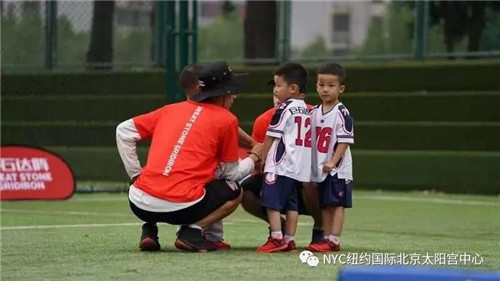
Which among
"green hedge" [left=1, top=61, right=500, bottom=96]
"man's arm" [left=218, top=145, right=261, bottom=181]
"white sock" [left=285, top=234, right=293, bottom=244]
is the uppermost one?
"man's arm" [left=218, top=145, right=261, bottom=181]

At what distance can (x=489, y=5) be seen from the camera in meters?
Result: 19.5

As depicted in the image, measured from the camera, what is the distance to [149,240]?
325 inches

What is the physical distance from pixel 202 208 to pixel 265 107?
11.4m

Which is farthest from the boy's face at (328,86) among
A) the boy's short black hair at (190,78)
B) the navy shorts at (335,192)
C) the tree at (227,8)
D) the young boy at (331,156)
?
the tree at (227,8)

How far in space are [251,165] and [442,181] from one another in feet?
32.5

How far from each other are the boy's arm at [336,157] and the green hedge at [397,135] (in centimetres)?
999

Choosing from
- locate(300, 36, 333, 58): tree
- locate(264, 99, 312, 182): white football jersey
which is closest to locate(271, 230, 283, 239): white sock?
locate(264, 99, 312, 182): white football jersey

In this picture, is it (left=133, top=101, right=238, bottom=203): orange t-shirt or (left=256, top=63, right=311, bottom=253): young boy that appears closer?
(left=133, top=101, right=238, bottom=203): orange t-shirt

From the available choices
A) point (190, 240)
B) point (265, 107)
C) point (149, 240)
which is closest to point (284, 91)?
point (190, 240)

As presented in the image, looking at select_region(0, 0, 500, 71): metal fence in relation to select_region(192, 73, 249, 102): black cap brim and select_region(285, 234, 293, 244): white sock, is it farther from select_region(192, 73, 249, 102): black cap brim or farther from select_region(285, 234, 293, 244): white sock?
select_region(285, 234, 293, 244): white sock

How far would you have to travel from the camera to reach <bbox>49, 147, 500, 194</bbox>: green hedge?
17.7m

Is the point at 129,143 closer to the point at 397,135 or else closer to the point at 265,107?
the point at 397,135

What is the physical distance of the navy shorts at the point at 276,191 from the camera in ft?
27.4

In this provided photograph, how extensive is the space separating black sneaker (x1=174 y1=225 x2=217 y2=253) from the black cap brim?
0.85 meters
